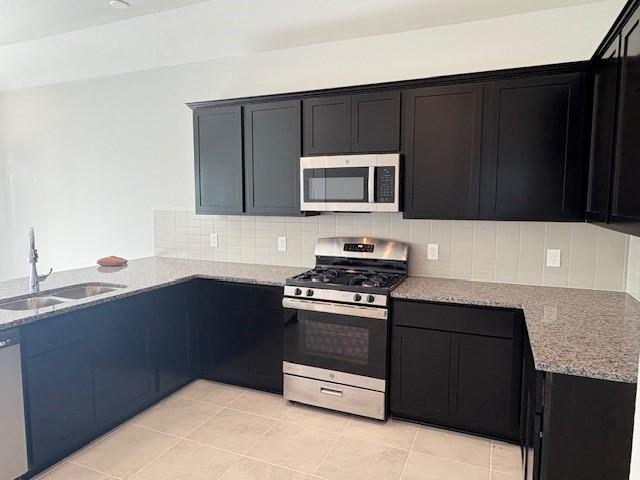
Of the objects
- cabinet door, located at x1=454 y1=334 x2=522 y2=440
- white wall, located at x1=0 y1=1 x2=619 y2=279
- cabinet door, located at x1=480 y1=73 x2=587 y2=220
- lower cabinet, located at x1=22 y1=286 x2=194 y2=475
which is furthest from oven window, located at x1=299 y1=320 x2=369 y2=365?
white wall, located at x1=0 y1=1 x2=619 y2=279

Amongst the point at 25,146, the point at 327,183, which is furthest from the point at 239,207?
the point at 25,146

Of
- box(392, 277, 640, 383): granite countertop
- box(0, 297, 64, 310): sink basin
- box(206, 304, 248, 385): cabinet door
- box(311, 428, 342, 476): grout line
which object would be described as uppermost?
box(392, 277, 640, 383): granite countertop

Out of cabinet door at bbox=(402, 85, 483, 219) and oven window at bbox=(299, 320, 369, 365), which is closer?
cabinet door at bbox=(402, 85, 483, 219)

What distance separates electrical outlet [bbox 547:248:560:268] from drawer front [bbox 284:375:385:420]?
145cm

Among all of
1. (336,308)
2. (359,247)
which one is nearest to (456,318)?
(336,308)

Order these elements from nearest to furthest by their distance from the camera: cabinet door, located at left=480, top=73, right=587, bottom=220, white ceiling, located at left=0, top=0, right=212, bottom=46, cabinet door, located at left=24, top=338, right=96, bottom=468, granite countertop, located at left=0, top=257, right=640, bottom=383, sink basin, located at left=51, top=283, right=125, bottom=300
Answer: granite countertop, located at left=0, top=257, right=640, bottom=383 < cabinet door, located at left=24, top=338, right=96, bottom=468 < cabinet door, located at left=480, top=73, right=587, bottom=220 < sink basin, located at left=51, top=283, right=125, bottom=300 < white ceiling, located at left=0, top=0, right=212, bottom=46

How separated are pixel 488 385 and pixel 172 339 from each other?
2.23m

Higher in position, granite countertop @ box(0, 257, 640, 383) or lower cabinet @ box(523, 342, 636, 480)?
granite countertop @ box(0, 257, 640, 383)

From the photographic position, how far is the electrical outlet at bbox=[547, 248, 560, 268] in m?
2.83

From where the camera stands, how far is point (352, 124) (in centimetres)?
296

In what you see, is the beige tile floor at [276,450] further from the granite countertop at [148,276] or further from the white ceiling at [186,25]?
the white ceiling at [186,25]

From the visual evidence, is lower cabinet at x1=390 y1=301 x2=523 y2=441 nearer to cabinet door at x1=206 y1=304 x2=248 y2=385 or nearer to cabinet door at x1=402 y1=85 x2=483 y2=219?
cabinet door at x1=402 y1=85 x2=483 y2=219

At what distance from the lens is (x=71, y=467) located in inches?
93.0

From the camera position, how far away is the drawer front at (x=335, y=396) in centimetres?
278
